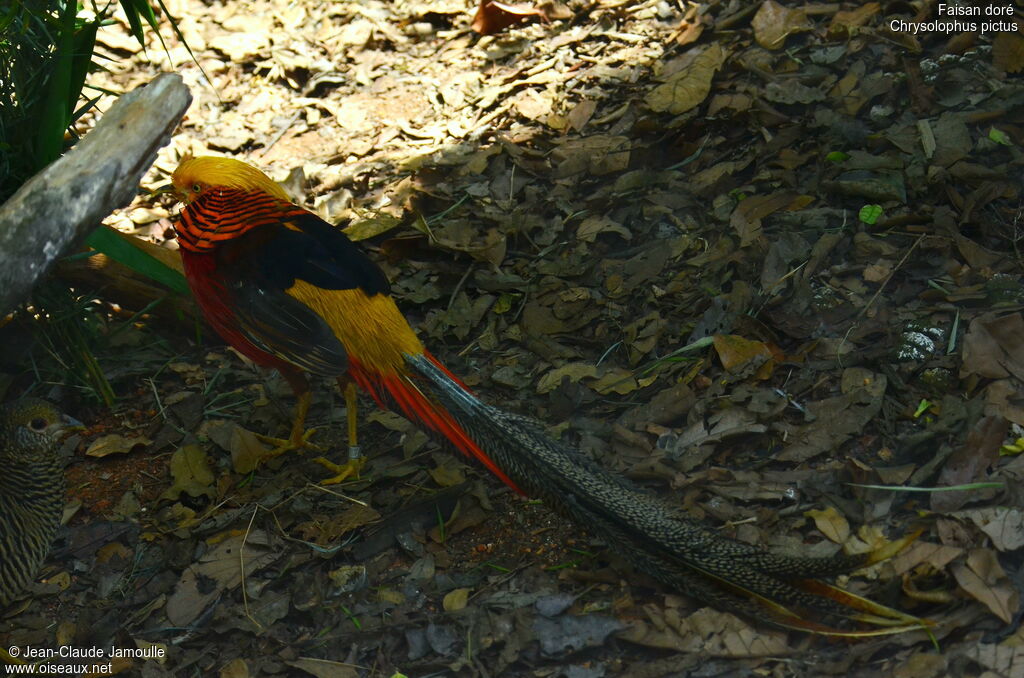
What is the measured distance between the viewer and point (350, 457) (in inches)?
137

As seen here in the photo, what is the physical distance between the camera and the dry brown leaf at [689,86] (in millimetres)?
4395

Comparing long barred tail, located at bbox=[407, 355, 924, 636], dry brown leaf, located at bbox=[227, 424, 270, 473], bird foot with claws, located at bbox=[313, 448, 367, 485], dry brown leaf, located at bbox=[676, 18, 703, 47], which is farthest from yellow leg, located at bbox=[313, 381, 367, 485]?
dry brown leaf, located at bbox=[676, 18, 703, 47]

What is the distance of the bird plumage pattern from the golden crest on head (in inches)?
39.7

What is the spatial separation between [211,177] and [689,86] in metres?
2.20

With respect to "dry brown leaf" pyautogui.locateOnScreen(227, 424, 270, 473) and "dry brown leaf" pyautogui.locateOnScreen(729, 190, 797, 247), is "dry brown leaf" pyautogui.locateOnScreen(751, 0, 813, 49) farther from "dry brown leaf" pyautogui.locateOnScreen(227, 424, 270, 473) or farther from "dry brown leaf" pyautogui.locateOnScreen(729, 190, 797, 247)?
"dry brown leaf" pyautogui.locateOnScreen(227, 424, 270, 473)

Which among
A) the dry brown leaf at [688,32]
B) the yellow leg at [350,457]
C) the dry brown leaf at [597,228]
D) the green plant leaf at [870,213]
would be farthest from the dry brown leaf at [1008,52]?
the yellow leg at [350,457]

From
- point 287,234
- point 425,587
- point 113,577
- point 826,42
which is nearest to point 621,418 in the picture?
point 425,587

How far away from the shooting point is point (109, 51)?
5988 mm

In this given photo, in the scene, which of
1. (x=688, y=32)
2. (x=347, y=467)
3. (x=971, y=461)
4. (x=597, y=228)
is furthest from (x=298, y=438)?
(x=688, y=32)

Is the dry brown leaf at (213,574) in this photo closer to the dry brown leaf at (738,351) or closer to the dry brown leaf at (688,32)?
the dry brown leaf at (738,351)

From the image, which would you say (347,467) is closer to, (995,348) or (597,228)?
(597,228)

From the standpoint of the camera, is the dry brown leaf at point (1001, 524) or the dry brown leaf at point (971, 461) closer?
the dry brown leaf at point (1001, 524)

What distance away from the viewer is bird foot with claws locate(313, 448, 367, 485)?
344 centimetres

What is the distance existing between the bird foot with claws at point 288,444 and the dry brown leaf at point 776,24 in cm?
280
